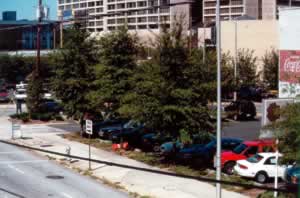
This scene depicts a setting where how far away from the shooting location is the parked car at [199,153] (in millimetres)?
28422

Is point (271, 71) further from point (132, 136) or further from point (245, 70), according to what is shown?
point (132, 136)

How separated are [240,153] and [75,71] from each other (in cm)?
1603

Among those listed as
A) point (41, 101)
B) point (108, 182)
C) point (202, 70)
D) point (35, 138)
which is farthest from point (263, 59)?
point (108, 182)

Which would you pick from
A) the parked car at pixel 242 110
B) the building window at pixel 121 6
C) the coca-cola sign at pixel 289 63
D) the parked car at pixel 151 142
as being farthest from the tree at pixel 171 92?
the building window at pixel 121 6

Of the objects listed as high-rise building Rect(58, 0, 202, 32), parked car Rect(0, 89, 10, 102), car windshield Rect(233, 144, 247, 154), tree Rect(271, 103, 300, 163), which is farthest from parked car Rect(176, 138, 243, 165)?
high-rise building Rect(58, 0, 202, 32)

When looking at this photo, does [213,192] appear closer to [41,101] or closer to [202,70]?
[202,70]

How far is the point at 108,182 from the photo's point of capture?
24719 millimetres

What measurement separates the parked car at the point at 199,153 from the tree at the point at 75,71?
38.7ft

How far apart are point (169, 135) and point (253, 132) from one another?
51.1 feet

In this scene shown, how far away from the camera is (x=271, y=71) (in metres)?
68.1

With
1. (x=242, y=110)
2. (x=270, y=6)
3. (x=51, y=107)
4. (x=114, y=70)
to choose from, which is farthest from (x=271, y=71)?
(x=270, y=6)

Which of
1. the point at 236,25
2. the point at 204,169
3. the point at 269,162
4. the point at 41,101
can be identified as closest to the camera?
the point at 269,162

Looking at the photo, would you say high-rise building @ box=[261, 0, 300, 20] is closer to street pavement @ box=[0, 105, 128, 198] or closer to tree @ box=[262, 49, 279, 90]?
tree @ box=[262, 49, 279, 90]

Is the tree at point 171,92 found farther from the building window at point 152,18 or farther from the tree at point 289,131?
the building window at point 152,18
